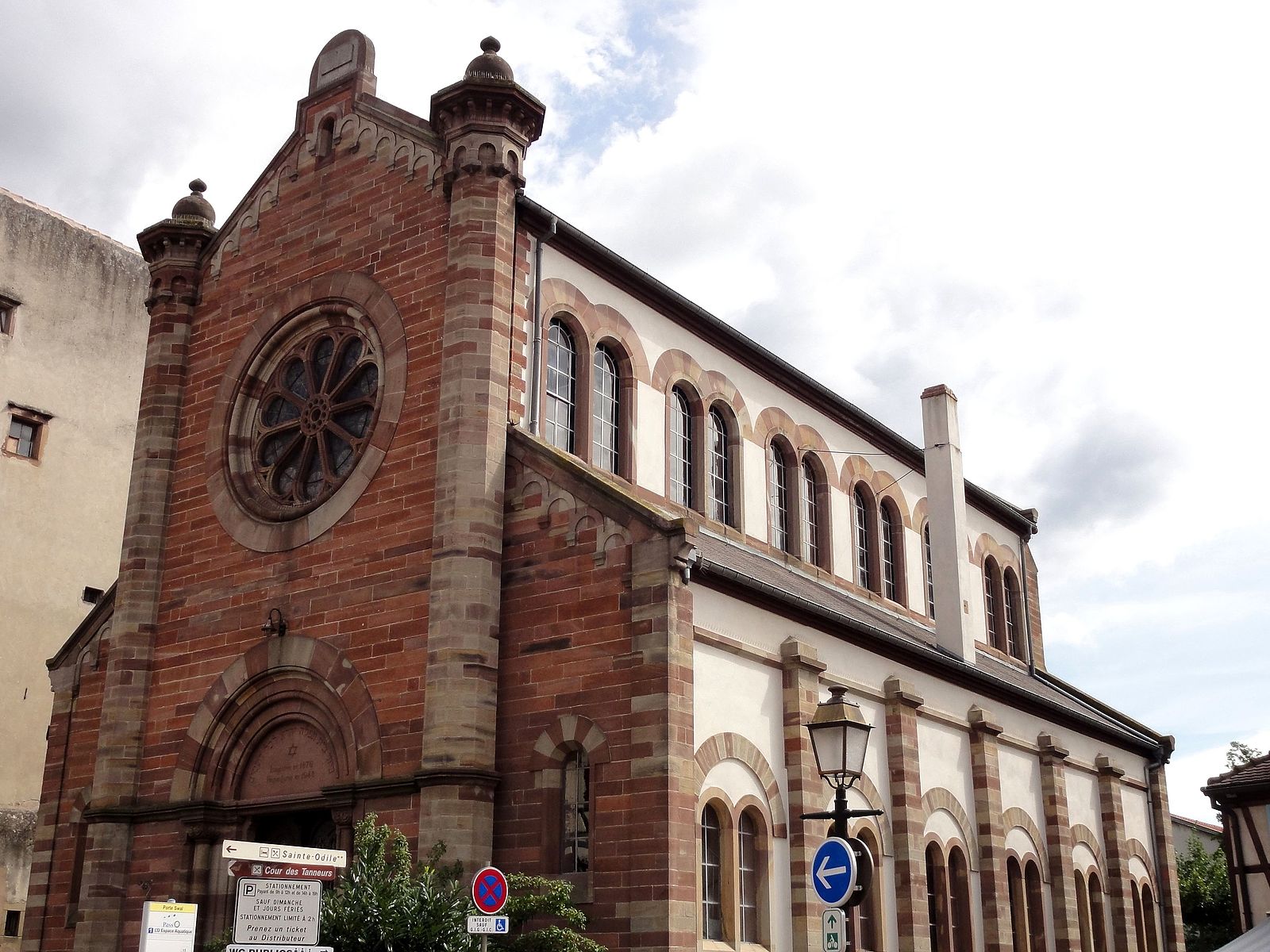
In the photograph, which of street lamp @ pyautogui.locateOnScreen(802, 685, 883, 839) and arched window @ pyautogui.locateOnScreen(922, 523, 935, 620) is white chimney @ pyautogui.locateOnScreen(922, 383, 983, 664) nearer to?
arched window @ pyautogui.locateOnScreen(922, 523, 935, 620)

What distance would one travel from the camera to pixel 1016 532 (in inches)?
1347

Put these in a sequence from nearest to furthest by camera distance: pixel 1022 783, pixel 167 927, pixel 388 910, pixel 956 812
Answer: pixel 167 927, pixel 388 910, pixel 956 812, pixel 1022 783

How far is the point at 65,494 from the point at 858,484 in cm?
1753

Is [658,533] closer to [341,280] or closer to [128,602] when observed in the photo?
[341,280]

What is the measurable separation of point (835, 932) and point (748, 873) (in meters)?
6.15

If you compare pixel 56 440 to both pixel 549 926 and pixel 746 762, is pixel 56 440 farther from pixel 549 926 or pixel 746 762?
pixel 549 926

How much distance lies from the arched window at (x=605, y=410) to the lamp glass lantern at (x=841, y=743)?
331 inches

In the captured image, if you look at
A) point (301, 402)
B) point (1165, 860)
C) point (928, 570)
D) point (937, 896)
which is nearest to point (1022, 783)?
point (937, 896)

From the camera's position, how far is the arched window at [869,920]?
19264 mm

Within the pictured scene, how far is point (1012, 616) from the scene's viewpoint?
33.2 m

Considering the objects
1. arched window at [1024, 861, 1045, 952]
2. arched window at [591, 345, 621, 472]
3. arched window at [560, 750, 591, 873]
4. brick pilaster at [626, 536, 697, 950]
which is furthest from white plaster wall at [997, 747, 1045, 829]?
arched window at [560, 750, 591, 873]

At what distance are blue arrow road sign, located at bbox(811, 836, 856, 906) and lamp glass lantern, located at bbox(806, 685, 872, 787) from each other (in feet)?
2.61

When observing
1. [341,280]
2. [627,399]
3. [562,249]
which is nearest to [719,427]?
[627,399]

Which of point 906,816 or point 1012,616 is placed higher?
point 1012,616
